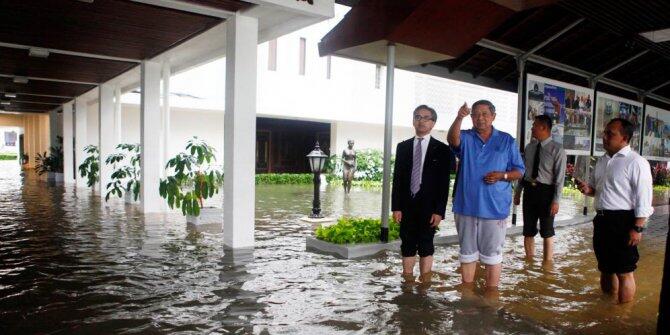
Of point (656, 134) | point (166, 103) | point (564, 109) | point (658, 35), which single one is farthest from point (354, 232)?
point (656, 134)

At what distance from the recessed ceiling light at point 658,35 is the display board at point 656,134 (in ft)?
11.2

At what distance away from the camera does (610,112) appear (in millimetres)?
9336

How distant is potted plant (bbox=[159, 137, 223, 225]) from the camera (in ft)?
27.1

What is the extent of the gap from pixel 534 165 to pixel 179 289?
431 cm

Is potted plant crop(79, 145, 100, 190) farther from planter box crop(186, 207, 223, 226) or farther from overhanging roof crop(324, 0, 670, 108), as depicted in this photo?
overhanging roof crop(324, 0, 670, 108)

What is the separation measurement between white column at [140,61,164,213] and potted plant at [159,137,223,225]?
1521 mm

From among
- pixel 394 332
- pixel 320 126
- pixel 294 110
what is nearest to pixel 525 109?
pixel 394 332

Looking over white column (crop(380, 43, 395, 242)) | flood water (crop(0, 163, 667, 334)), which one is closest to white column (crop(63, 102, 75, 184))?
flood water (crop(0, 163, 667, 334))

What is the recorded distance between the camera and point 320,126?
24406 mm

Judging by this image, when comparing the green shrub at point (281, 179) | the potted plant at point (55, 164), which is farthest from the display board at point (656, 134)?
the potted plant at point (55, 164)

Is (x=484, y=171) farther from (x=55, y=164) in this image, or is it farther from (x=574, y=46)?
(x=55, y=164)

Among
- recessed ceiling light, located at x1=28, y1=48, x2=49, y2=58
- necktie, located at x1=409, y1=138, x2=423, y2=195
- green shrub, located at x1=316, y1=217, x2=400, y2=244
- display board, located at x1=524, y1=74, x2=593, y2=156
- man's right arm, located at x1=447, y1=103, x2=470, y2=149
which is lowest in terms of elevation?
green shrub, located at x1=316, y1=217, x2=400, y2=244

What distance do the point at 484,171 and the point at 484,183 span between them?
0.37 ft

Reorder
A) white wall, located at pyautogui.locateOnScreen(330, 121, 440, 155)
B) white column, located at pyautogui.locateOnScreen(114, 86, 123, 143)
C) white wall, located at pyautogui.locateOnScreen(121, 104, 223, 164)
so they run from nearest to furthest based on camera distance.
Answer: white column, located at pyautogui.locateOnScreen(114, 86, 123, 143), white wall, located at pyautogui.locateOnScreen(121, 104, 223, 164), white wall, located at pyautogui.locateOnScreen(330, 121, 440, 155)
